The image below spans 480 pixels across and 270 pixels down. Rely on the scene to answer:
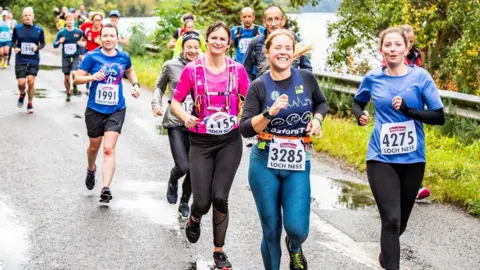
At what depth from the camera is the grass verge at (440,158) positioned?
9.38 metres

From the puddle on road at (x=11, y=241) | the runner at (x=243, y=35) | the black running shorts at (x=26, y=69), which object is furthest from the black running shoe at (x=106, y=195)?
the black running shorts at (x=26, y=69)

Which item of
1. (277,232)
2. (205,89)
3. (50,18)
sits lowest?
(50,18)

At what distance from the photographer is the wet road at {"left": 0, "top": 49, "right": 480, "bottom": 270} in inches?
278

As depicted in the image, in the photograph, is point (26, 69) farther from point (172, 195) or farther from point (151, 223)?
point (151, 223)

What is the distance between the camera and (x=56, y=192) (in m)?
9.50

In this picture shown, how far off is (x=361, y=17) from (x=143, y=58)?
9.47 meters

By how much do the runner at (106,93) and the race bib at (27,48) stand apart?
7379 mm

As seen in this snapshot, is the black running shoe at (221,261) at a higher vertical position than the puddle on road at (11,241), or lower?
higher

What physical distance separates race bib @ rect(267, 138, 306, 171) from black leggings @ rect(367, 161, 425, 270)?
620 millimetres

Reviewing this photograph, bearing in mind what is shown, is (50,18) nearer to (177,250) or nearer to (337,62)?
(337,62)

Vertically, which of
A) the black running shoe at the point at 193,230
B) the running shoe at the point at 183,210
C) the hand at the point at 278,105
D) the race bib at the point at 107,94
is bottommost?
the running shoe at the point at 183,210

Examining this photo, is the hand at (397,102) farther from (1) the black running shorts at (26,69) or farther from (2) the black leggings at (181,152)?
(1) the black running shorts at (26,69)

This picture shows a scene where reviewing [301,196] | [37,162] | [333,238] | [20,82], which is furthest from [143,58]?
[301,196]

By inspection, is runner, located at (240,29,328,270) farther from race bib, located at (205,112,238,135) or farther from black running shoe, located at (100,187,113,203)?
black running shoe, located at (100,187,113,203)
